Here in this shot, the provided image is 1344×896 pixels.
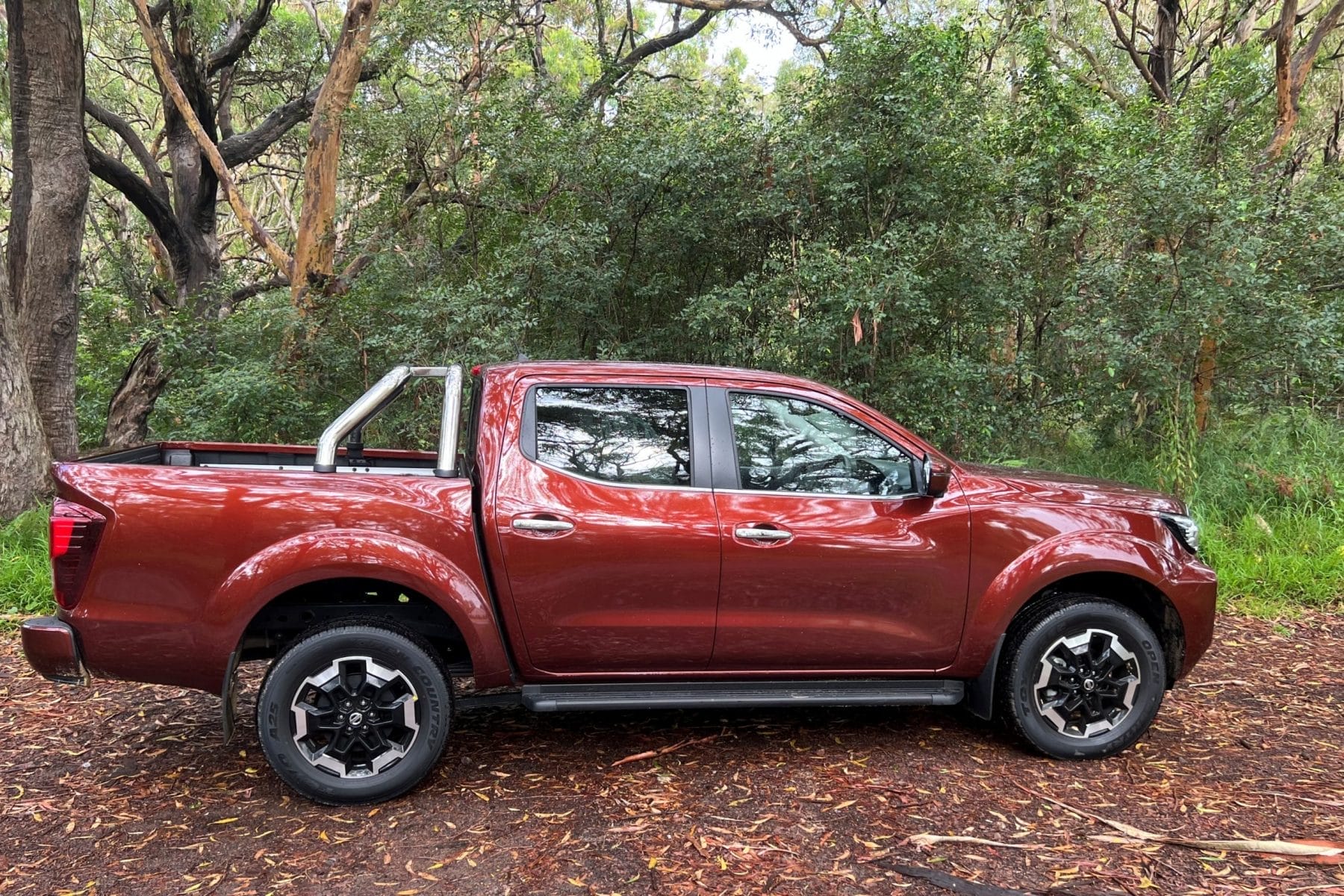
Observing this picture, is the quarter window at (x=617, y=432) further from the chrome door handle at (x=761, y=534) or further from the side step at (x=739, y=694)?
the side step at (x=739, y=694)

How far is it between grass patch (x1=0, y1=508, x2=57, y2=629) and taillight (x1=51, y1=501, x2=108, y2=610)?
3420 mm

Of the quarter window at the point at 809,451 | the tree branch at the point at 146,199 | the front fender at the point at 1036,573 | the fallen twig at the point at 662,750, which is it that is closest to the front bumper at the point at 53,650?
the fallen twig at the point at 662,750

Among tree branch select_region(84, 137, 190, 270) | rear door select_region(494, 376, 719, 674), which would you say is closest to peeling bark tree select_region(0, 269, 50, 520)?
rear door select_region(494, 376, 719, 674)

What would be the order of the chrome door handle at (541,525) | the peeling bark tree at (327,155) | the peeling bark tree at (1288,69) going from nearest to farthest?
the chrome door handle at (541,525), the peeling bark tree at (1288,69), the peeling bark tree at (327,155)

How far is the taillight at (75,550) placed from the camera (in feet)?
11.1

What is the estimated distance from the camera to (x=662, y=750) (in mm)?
4172

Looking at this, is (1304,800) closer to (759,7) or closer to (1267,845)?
(1267,845)

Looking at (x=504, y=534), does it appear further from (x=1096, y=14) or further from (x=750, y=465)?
(x=1096, y=14)

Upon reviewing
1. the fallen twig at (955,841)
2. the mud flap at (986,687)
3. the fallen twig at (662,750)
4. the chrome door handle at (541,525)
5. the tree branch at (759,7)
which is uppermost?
the tree branch at (759,7)

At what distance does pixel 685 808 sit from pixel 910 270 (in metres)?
5.05

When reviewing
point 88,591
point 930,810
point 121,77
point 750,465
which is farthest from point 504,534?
point 121,77

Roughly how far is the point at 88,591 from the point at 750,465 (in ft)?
8.64

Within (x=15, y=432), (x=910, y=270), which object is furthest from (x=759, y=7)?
(x=15, y=432)

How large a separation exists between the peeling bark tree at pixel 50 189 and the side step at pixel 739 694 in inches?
270
